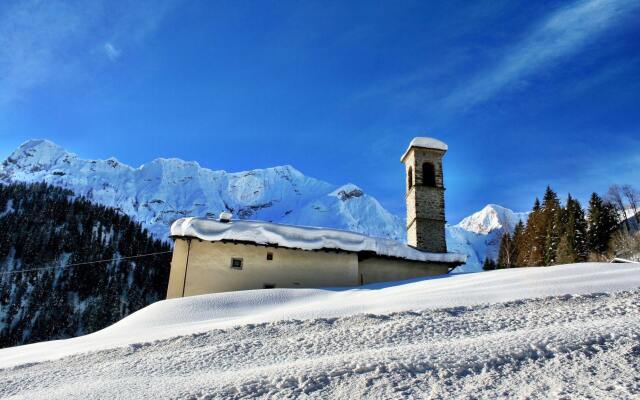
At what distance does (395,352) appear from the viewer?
19.7 feet

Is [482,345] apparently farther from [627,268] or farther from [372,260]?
[372,260]

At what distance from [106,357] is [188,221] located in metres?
10.0

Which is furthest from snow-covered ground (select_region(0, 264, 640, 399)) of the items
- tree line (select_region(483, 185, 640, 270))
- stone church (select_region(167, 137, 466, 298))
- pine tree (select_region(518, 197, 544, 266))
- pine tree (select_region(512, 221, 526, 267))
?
pine tree (select_region(512, 221, 526, 267))

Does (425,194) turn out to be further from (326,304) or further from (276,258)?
(326,304)

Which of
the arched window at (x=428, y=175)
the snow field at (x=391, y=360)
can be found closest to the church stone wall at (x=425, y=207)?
the arched window at (x=428, y=175)

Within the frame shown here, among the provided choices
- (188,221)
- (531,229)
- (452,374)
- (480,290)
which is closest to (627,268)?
(480,290)

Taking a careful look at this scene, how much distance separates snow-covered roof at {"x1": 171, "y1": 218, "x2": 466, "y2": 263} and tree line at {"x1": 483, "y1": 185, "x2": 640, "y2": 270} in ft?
73.3

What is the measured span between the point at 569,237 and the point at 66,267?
297ft

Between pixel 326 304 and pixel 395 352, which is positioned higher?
pixel 326 304

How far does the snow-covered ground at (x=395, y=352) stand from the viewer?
5023 mm

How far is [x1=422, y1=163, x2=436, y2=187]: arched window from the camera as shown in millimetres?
22069

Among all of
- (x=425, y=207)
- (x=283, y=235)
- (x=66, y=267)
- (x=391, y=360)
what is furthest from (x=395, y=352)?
(x=66, y=267)

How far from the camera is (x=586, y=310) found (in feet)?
24.3

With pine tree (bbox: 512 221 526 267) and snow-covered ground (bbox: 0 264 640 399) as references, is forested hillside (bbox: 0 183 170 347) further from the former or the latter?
snow-covered ground (bbox: 0 264 640 399)
